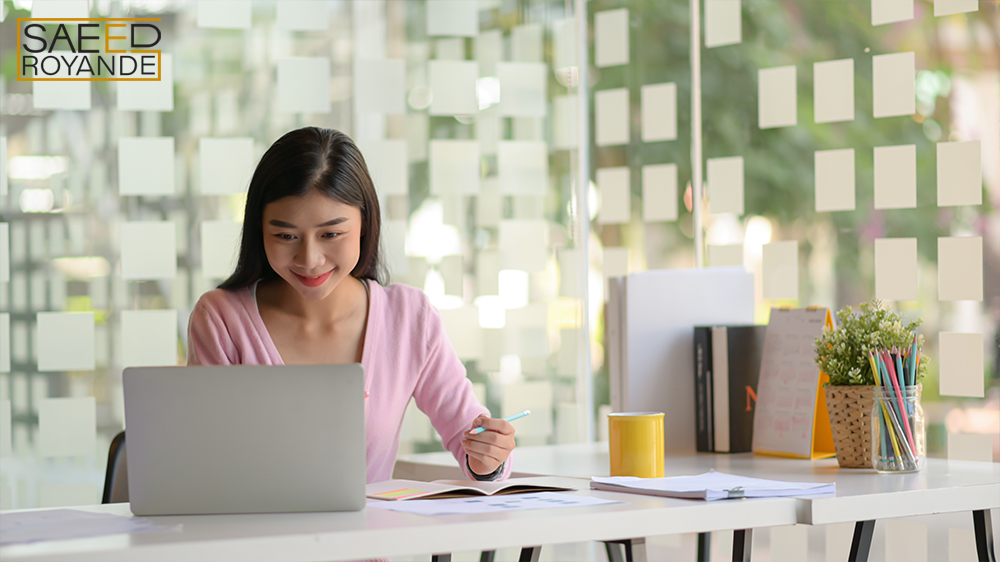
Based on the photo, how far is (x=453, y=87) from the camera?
11.0 ft

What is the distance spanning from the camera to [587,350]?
3586 millimetres

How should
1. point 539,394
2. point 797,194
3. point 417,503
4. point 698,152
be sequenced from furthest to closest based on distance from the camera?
1. point 539,394
2. point 698,152
3. point 797,194
4. point 417,503

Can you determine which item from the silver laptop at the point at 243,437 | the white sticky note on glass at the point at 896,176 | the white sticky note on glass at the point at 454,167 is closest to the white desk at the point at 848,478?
the silver laptop at the point at 243,437

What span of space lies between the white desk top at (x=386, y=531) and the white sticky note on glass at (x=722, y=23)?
1.97m

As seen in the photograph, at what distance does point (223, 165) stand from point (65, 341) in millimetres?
635

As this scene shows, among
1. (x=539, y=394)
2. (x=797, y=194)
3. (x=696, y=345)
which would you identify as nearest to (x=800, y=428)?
(x=696, y=345)

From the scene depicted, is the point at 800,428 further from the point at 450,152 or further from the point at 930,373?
the point at 450,152

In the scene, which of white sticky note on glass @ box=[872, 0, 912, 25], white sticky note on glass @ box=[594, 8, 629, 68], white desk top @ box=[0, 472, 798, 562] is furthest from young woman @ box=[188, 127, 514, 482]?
white sticky note on glass @ box=[594, 8, 629, 68]

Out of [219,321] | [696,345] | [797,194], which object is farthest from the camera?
[797,194]

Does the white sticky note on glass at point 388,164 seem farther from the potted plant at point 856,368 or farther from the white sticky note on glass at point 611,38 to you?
the potted plant at point 856,368

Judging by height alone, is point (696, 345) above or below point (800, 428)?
above

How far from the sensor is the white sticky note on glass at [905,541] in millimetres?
2512

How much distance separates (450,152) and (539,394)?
32.7 inches

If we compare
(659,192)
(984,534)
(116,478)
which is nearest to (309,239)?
(116,478)
